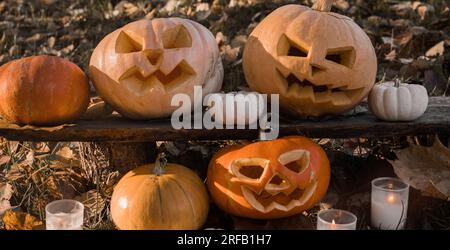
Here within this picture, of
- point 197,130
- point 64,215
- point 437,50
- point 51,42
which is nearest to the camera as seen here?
point 64,215

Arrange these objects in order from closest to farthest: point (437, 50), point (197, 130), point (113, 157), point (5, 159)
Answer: point (197, 130) < point (113, 157) < point (5, 159) < point (437, 50)

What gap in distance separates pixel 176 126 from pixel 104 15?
3069 mm

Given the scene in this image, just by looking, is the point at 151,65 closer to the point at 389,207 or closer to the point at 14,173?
the point at 14,173

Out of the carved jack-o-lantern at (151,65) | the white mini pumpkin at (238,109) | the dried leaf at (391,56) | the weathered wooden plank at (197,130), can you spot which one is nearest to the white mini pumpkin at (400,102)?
the weathered wooden plank at (197,130)

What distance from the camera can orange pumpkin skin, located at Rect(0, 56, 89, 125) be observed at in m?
2.55

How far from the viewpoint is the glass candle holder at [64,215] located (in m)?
2.38

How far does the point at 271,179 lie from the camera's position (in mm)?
2543

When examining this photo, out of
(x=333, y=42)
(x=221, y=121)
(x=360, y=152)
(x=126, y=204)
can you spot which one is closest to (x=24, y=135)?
(x=126, y=204)

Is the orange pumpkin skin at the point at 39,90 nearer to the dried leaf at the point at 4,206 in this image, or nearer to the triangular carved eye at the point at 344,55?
the dried leaf at the point at 4,206

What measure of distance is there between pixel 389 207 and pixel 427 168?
0.33m

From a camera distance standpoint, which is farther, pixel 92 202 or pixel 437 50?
pixel 437 50

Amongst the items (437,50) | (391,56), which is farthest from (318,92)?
(437,50)

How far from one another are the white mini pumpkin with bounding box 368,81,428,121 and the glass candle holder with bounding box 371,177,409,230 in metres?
0.30
